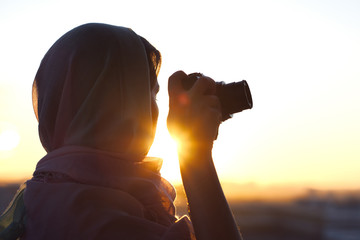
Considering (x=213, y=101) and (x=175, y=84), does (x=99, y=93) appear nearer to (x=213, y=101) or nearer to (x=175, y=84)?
(x=175, y=84)

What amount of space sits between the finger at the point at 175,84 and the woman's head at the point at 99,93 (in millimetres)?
226

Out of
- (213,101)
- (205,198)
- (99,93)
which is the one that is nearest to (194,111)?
(213,101)

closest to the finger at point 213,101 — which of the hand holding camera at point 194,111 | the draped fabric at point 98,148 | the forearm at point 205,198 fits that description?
the hand holding camera at point 194,111

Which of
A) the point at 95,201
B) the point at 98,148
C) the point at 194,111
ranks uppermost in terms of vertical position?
the point at 194,111

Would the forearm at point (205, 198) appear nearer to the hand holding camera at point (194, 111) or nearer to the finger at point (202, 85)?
the hand holding camera at point (194, 111)

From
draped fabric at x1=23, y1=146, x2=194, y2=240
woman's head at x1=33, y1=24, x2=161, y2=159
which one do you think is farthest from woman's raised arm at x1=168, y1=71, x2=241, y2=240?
woman's head at x1=33, y1=24, x2=161, y2=159

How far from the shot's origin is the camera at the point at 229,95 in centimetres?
157

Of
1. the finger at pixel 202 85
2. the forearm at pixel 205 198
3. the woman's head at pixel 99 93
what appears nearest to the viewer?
the forearm at pixel 205 198

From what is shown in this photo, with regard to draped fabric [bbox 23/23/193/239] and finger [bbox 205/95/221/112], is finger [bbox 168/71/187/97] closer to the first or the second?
finger [bbox 205/95/221/112]

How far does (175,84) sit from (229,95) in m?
0.18

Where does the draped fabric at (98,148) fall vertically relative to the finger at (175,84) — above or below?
below

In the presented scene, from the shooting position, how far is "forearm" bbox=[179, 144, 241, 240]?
55.3 inches

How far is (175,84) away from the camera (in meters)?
1.55

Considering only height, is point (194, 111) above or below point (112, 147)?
above
